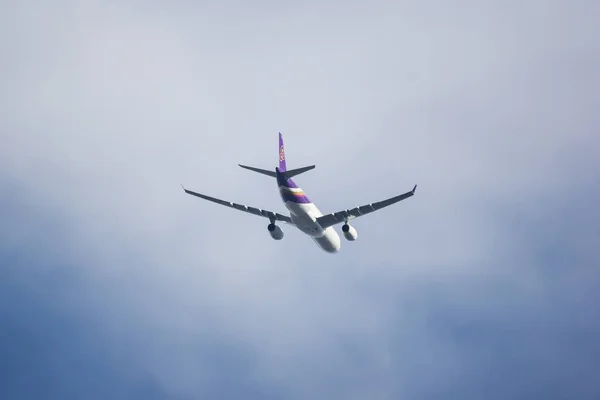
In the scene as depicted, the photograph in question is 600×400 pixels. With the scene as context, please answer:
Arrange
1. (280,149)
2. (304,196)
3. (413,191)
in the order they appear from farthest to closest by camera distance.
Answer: (280,149)
(304,196)
(413,191)

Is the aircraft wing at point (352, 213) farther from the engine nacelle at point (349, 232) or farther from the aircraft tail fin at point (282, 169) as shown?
the aircraft tail fin at point (282, 169)

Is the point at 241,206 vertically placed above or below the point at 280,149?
below

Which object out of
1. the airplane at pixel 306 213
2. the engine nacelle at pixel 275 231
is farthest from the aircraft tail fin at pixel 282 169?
the engine nacelle at pixel 275 231

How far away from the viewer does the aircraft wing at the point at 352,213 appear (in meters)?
75.7

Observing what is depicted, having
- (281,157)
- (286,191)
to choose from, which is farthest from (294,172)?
(281,157)

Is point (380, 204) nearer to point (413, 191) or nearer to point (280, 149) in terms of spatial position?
point (413, 191)

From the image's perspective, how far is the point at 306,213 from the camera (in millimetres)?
76750

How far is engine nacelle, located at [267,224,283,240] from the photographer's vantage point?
8119cm

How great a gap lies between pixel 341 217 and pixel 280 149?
11.7 m

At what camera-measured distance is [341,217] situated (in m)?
78.7

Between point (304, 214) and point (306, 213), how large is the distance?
0.26 meters

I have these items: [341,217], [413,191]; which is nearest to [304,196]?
[341,217]

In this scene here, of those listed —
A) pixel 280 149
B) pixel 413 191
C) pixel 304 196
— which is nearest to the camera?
pixel 413 191

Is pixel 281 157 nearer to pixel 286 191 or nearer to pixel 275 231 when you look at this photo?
pixel 286 191
